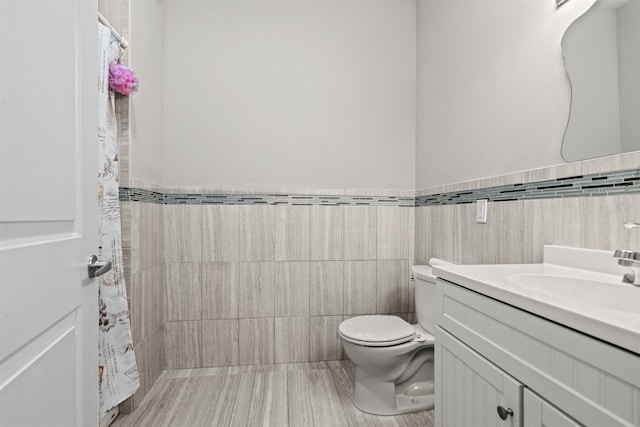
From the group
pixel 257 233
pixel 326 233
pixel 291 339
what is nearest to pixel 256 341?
pixel 291 339

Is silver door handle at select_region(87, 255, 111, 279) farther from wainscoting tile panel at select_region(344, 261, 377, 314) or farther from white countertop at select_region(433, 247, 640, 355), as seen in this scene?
wainscoting tile panel at select_region(344, 261, 377, 314)

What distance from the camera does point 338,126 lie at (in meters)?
2.40

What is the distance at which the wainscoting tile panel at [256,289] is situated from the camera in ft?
7.50

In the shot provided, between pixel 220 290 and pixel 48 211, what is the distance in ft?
5.36

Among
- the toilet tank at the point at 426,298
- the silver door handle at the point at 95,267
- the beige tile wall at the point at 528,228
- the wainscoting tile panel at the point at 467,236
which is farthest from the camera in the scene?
the toilet tank at the point at 426,298

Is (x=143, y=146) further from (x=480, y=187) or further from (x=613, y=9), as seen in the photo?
(x=613, y=9)

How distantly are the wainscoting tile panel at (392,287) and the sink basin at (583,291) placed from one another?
54.4 inches

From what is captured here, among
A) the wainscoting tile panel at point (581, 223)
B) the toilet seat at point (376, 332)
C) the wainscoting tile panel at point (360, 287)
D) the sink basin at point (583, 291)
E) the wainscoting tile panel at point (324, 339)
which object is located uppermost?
the wainscoting tile panel at point (581, 223)

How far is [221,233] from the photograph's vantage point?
2273 millimetres

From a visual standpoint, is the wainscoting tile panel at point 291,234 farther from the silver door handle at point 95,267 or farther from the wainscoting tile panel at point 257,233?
the silver door handle at point 95,267

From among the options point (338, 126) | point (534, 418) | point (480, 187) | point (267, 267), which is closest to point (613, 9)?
point (480, 187)

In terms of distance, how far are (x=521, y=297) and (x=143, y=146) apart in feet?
6.47

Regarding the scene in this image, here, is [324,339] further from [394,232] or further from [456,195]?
[456,195]

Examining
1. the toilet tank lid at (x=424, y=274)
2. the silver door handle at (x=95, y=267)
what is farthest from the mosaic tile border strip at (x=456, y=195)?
the silver door handle at (x=95, y=267)
